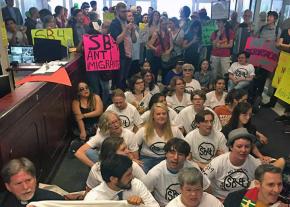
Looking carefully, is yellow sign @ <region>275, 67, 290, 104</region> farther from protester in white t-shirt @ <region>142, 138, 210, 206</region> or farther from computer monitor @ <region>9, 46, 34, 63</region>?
computer monitor @ <region>9, 46, 34, 63</region>

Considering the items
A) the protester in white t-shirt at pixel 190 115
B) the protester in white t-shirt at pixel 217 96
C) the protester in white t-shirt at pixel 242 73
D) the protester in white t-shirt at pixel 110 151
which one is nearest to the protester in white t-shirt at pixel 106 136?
the protester in white t-shirt at pixel 110 151

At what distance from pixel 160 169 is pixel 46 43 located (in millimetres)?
3130

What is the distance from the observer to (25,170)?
215 centimetres

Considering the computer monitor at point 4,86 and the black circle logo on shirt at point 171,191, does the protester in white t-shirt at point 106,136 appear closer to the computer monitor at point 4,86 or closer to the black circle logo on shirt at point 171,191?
the black circle logo on shirt at point 171,191

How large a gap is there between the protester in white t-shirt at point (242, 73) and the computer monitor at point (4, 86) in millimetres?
4072

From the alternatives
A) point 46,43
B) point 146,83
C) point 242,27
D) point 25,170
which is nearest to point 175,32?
point 242,27

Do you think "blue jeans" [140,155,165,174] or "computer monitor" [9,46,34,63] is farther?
"computer monitor" [9,46,34,63]

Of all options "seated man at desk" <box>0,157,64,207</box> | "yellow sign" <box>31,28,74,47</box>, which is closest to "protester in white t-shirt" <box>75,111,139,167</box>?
"seated man at desk" <box>0,157,64,207</box>

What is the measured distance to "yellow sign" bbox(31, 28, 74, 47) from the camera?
5301 millimetres

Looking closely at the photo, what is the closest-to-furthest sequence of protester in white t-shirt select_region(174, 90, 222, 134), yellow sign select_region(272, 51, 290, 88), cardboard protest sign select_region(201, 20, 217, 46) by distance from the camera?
protester in white t-shirt select_region(174, 90, 222, 134) < yellow sign select_region(272, 51, 290, 88) < cardboard protest sign select_region(201, 20, 217, 46)

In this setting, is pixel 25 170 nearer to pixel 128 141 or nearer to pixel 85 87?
pixel 128 141

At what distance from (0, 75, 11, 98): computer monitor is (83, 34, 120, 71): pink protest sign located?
2.15 metres

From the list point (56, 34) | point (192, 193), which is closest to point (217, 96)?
point (56, 34)

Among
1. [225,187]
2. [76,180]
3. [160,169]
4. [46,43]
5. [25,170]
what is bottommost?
[76,180]
